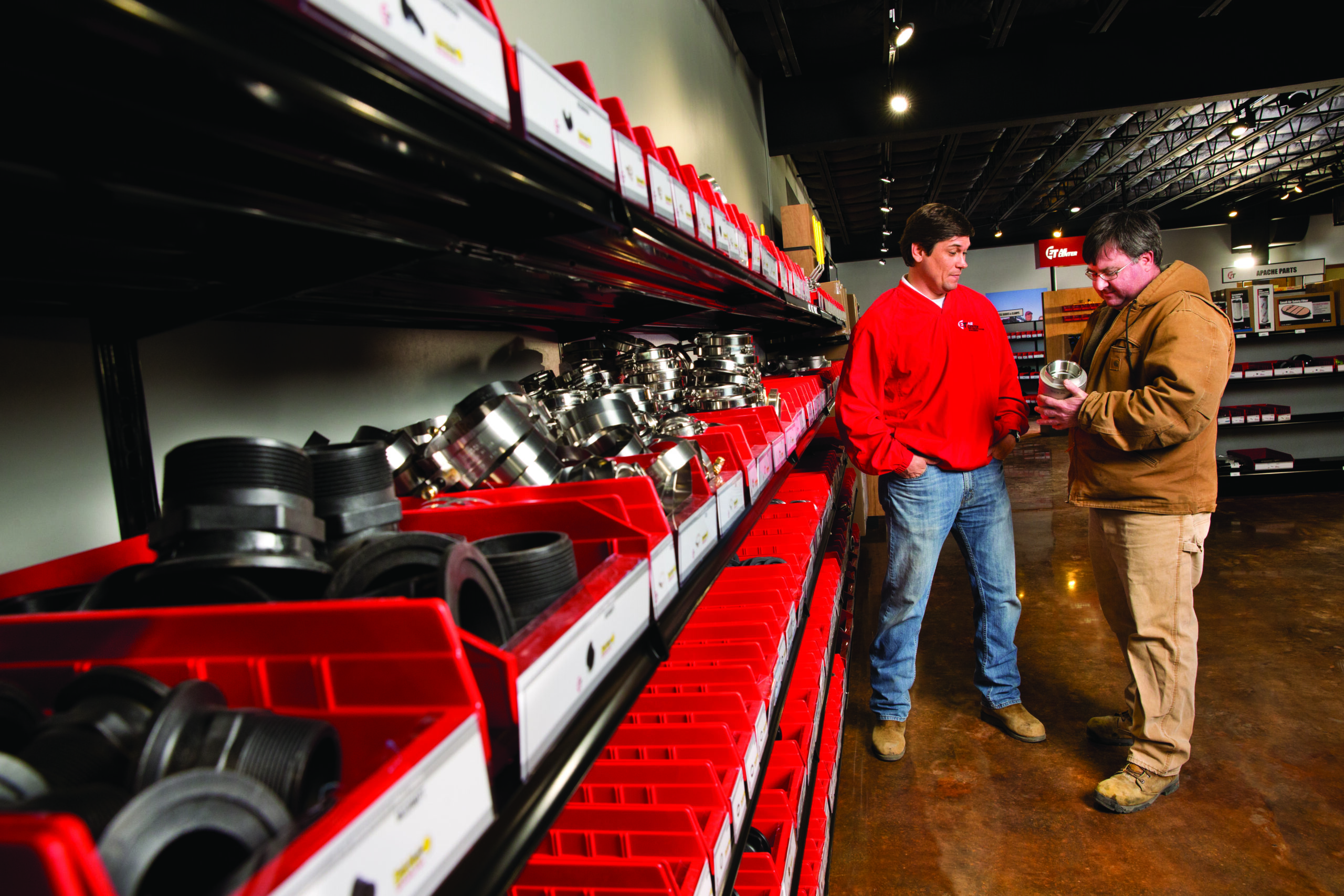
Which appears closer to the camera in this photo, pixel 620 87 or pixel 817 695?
pixel 817 695

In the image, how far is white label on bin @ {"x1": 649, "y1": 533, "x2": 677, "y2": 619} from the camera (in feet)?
3.22

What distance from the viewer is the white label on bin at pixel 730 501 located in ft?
4.66

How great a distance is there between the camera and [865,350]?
2.89 meters

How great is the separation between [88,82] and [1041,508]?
25.8 feet

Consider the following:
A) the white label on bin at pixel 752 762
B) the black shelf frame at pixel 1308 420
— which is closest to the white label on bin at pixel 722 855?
the white label on bin at pixel 752 762

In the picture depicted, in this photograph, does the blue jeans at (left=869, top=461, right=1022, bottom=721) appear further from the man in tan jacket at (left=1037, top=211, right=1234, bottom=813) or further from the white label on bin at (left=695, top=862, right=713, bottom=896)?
the white label on bin at (left=695, top=862, right=713, bottom=896)

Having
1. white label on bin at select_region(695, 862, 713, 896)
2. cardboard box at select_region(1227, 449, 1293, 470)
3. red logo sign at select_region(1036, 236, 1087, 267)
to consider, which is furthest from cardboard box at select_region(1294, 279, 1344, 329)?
red logo sign at select_region(1036, 236, 1087, 267)

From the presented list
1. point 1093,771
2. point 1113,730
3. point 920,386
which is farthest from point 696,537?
point 1113,730

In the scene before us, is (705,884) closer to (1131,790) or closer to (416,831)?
(416,831)

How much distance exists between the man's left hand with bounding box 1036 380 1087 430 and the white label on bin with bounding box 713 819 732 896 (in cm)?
189

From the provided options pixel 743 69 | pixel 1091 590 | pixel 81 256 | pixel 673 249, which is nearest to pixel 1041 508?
pixel 1091 590

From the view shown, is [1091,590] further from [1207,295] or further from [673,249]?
[673,249]

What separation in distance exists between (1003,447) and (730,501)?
6.30 feet

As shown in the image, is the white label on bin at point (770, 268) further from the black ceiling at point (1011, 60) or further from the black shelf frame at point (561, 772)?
the black ceiling at point (1011, 60)
